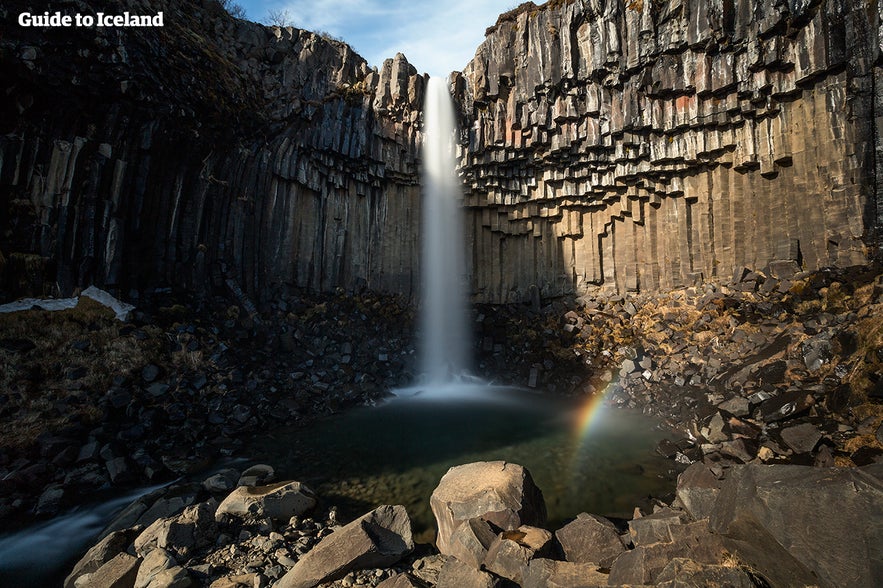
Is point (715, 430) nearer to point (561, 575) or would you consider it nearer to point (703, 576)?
point (561, 575)

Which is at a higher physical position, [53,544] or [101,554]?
[101,554]

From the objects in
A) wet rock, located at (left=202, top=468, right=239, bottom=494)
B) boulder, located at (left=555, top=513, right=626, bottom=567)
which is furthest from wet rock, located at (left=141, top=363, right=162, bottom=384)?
boulder, located at (left=555, top=513, right=626, bottom=567)

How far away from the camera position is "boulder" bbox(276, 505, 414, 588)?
4215 mm

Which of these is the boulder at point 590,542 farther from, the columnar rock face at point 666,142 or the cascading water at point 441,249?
the cascading water at point 441,249

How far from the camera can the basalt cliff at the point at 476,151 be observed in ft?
36.9

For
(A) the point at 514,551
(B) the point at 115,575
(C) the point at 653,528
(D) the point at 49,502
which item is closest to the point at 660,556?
(C) the point at 653,528

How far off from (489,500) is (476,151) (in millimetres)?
15505

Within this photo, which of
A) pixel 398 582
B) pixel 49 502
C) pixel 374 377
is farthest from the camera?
pixel 374 377

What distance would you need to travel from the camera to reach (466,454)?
8.82 metres

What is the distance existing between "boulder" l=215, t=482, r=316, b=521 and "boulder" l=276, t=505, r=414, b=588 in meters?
1.30

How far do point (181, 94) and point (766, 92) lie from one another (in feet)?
60.3

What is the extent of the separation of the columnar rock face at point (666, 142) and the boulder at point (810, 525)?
1167 cm

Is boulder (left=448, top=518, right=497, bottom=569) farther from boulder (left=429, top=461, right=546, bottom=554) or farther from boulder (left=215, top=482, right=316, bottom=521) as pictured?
boulder (left=215, top=482, right=316, bottom=521)

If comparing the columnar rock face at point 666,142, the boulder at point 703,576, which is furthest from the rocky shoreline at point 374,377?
the columnar rock face at point 666,142
